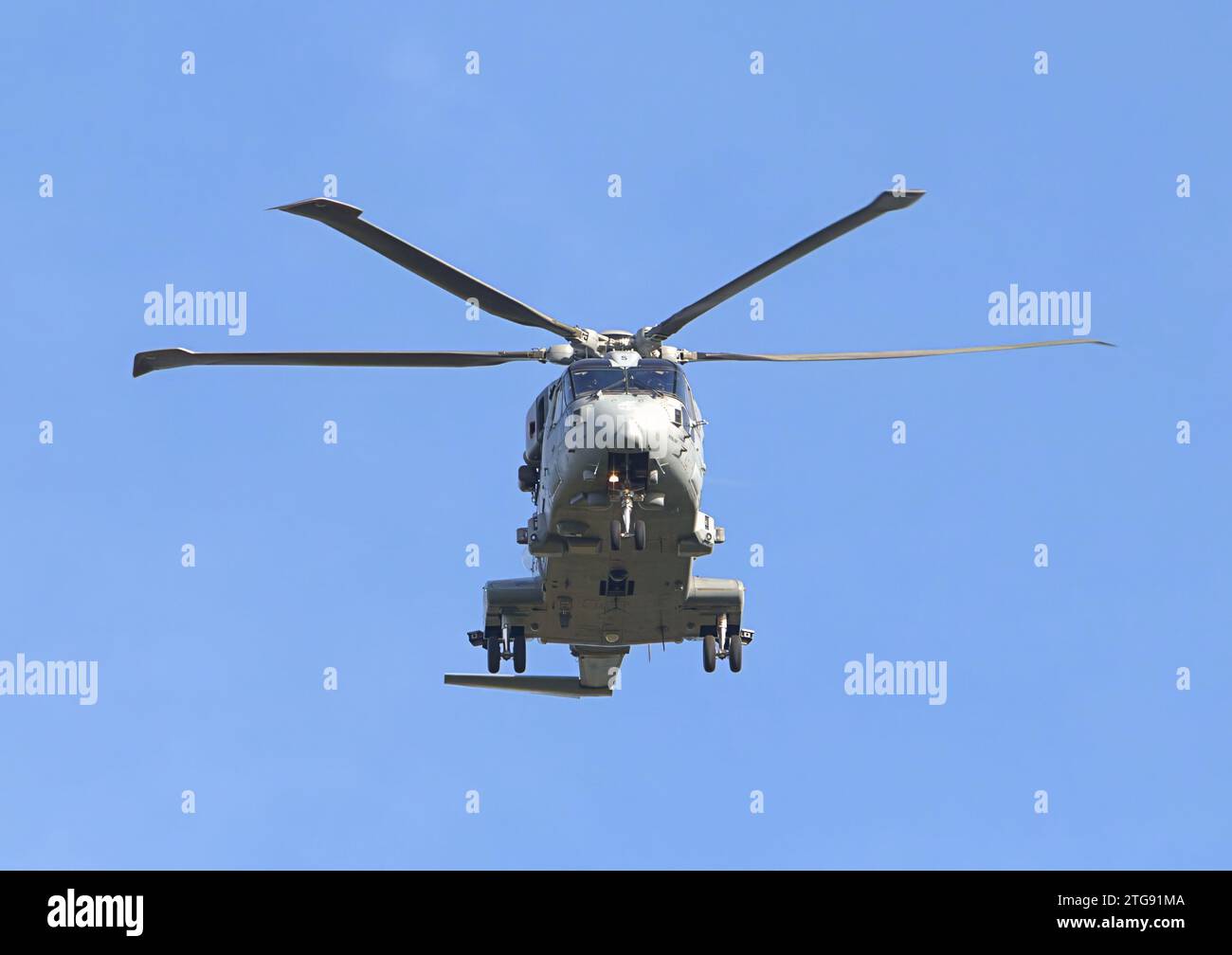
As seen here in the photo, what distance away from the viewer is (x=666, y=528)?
1361 inches

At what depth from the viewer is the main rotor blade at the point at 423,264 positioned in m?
31.4

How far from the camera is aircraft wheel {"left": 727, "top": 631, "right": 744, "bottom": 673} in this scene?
1476 inches

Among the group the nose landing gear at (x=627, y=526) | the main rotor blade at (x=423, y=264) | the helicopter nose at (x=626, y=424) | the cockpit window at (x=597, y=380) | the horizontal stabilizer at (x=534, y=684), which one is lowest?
the horizontal stabilizer at (x=534, y=684)

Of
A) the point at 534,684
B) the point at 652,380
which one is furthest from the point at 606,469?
the point at 534,684

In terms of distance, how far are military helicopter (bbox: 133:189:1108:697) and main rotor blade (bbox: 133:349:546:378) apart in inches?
1.2

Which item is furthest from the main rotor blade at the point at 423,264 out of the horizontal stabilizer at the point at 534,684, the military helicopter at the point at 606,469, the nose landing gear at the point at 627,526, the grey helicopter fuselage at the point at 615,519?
the horizontal stabilizer at the point at 534,684

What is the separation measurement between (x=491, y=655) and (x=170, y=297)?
9.18 meters

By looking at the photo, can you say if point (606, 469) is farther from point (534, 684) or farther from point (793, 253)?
point (534, 684)

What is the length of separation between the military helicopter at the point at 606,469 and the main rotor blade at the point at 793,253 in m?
0.02

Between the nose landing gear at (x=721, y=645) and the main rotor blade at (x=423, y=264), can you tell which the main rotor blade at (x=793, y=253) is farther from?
the nose landing gear at (x=721, y=645)

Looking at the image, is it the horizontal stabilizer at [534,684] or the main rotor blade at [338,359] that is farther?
the horizontal stabilizer at [534,684]
